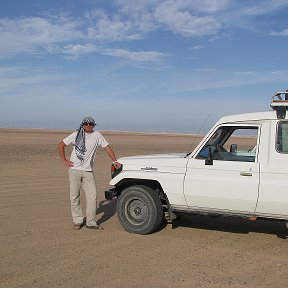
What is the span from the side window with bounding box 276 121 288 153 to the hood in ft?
4.53

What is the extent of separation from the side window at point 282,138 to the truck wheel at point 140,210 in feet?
6.77

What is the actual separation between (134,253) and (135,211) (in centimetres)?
121

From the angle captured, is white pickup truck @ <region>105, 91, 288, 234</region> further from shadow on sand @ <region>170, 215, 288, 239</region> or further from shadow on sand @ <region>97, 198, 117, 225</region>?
shadow on sand @ <region>97, 198, 117, 225</region>

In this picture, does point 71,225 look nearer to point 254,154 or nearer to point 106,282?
point 106,282

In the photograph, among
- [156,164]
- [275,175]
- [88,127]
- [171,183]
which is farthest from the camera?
[88,127]

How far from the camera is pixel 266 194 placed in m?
6.28

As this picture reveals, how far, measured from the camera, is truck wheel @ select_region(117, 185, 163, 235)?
7.20 m

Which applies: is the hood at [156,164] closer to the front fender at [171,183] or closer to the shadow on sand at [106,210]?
the front fender at [171,183]

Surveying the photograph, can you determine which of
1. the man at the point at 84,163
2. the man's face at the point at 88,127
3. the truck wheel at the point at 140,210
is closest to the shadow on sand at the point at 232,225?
Answer: the truck wheel at the point at 140,210

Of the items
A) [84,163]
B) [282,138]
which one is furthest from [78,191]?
[282,138]

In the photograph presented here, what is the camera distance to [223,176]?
6551 mm

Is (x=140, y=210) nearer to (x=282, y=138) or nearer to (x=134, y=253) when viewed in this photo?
(x=134, y=253)

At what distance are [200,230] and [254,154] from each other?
181 cm

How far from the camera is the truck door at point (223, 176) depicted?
639 centimetres
